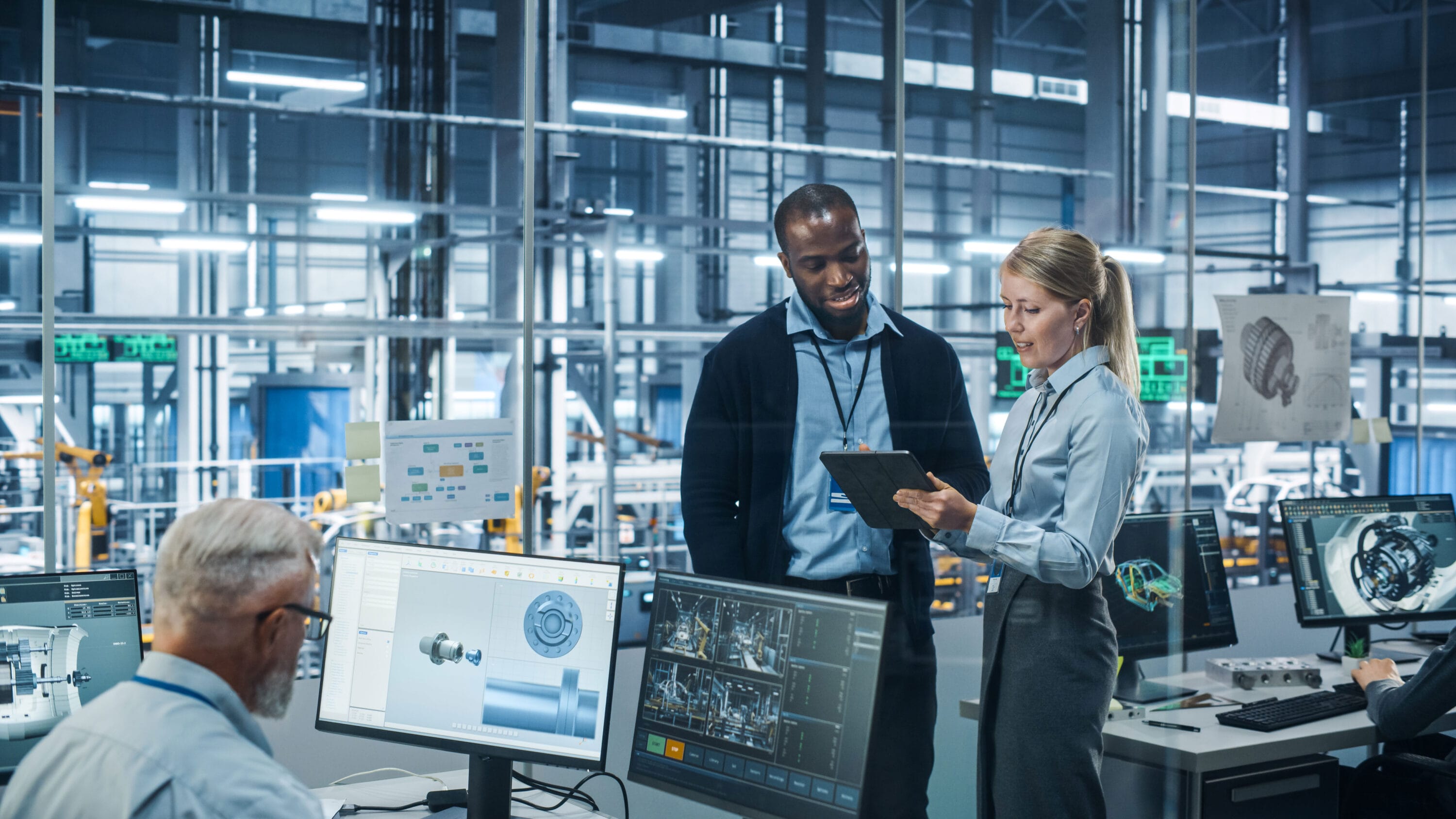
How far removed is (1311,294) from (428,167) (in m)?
3.92

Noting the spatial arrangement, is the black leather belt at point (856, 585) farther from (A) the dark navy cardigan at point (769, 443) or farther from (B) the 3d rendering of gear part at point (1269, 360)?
(B) the 3d rendering of gear part at point (1269, 360)

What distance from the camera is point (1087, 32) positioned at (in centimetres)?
449

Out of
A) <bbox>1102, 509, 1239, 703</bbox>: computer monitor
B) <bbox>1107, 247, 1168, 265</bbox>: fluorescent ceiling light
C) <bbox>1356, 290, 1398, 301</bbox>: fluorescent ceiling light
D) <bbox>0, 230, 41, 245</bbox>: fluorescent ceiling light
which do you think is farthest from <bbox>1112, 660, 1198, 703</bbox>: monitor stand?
<bbox>0, 230, 41, 245</bbox>: fluorescent ceiling light

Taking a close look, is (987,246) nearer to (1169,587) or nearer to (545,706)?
(1169,587)

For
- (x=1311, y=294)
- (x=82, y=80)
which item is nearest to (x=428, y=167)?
(x=82, y=80)

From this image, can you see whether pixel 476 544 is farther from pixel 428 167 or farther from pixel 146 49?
pixel 146 49

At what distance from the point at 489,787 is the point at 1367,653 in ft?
7.96

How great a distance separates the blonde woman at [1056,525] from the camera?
1.72 m

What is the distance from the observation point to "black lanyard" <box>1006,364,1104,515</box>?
70.9 inches

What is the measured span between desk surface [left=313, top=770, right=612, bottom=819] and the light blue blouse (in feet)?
2.56

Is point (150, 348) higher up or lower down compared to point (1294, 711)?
higher up

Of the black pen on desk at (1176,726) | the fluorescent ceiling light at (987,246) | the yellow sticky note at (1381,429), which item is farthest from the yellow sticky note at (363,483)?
the fluorescent ceiling light at (987,246)

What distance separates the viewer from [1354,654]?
2.91 meters

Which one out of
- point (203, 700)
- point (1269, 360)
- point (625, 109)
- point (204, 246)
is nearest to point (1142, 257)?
point (1269, 360)
